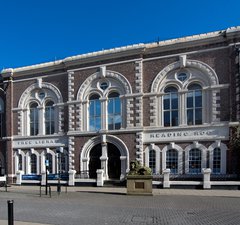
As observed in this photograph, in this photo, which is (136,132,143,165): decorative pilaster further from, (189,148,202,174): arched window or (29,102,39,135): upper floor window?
(29,102,39,135): upper floor window

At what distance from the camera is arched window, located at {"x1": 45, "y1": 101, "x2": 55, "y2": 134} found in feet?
101

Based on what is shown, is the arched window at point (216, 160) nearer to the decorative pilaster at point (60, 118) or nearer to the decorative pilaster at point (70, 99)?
the decorative pilaster at point (70, 99)

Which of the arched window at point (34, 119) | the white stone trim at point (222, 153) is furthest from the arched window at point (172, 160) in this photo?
the arched window at point (34, 119)

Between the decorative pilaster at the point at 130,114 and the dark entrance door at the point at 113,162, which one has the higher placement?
the decorative pilaster at the point at 130,114

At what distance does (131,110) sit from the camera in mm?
26766

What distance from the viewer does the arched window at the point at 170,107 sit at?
2592 centimetres

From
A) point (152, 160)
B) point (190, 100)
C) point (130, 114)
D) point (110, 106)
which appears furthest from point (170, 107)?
point (110, 106)

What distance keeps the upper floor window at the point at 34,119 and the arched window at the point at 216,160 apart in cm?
1723

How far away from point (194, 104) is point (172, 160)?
4.84m

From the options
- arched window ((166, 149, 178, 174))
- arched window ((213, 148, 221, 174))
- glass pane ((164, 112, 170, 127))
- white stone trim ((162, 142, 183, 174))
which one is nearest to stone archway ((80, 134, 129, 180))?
white stone trim ((162, 142, 183, 174))

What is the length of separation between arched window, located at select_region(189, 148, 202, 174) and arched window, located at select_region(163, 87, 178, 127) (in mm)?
2672

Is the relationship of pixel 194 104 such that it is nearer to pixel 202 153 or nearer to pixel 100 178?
pixel 202 153

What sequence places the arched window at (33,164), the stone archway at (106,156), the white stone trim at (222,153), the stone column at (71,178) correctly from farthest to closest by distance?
the arched window at (33,164) → the stone column at (71,178) → the stone archway at (106,156) → the white stone trim at (222,153)

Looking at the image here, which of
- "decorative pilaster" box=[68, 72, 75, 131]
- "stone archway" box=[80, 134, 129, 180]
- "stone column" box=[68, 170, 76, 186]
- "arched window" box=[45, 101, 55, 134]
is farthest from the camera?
"arched window" box=[45, 101, 55, 134]
